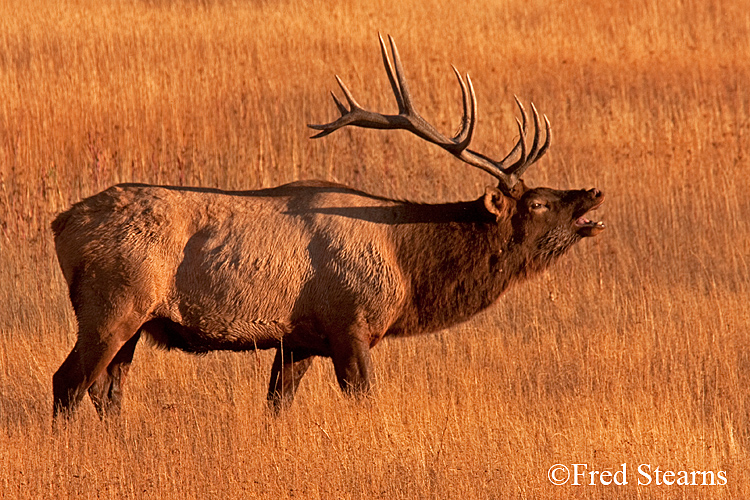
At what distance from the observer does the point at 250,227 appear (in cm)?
646

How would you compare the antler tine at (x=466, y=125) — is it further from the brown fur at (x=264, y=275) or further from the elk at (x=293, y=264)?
the brown fur at (x=264, y=275)

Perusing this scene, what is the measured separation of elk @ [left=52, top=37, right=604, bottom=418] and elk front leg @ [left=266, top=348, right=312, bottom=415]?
0.01 m

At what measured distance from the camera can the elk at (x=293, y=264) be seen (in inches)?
246

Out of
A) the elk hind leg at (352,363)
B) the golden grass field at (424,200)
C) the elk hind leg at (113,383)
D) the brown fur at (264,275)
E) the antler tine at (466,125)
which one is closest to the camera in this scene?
the golden grass field at (424,200)

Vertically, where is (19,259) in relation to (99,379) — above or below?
above

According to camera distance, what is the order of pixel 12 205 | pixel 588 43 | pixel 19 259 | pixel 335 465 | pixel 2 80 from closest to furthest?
pixel 335 465, pixel 19 259, pixel 12 205, pixel 2 80, pixel 588 43

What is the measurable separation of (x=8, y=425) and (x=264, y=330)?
1.55m

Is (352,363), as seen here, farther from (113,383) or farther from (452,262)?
(113,383)

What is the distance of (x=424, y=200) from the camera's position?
35.5ft

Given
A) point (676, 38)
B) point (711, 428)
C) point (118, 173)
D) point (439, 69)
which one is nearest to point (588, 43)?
point (676, 38)

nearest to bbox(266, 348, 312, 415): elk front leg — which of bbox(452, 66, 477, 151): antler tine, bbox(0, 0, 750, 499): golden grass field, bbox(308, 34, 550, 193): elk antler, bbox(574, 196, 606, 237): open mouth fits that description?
bbox(0, 0, 750, 499): golden grass field

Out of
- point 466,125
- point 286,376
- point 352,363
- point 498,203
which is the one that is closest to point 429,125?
point 466,125

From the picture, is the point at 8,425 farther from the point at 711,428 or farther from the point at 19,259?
the point at 711,428

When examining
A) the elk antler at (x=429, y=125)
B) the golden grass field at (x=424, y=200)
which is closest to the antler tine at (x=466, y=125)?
the elk antler at (x=429, y=125)
